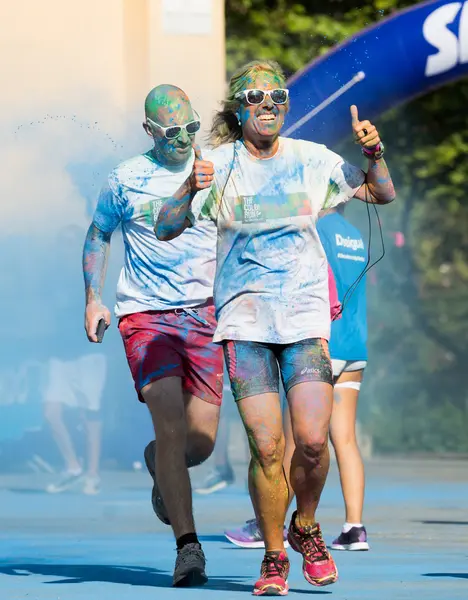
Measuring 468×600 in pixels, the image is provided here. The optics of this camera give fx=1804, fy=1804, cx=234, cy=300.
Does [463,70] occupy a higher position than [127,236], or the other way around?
[463,70]

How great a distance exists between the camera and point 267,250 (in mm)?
6145

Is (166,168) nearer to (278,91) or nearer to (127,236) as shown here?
(127,236)

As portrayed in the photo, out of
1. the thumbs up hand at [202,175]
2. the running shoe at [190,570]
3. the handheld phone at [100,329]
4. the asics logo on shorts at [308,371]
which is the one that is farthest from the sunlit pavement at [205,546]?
the thumbs up hand at [202,175]

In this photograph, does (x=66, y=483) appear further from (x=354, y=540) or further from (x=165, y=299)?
(x=165, y=299)

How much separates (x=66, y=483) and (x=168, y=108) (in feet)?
18.8

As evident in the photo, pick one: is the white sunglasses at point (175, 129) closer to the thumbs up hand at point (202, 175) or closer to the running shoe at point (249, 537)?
the thumbs up hand at point (202, 175)

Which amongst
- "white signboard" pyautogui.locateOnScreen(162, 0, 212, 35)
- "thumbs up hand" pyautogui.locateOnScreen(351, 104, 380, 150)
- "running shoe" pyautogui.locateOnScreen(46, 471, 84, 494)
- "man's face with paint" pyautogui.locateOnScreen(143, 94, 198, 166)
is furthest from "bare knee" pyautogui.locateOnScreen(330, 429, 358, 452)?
"white signboard" pyautogui.locateOnScreen(162, 0, 212, 35)

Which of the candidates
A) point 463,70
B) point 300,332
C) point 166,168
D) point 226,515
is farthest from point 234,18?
point 300,332

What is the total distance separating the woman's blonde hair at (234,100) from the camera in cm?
636

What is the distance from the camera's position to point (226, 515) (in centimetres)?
986

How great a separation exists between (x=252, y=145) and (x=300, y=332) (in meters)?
0.69

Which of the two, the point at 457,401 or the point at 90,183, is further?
the point at 457,401

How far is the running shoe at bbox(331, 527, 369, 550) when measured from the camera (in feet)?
25.5

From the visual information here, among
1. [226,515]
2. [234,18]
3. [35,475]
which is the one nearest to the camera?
[226,515]
